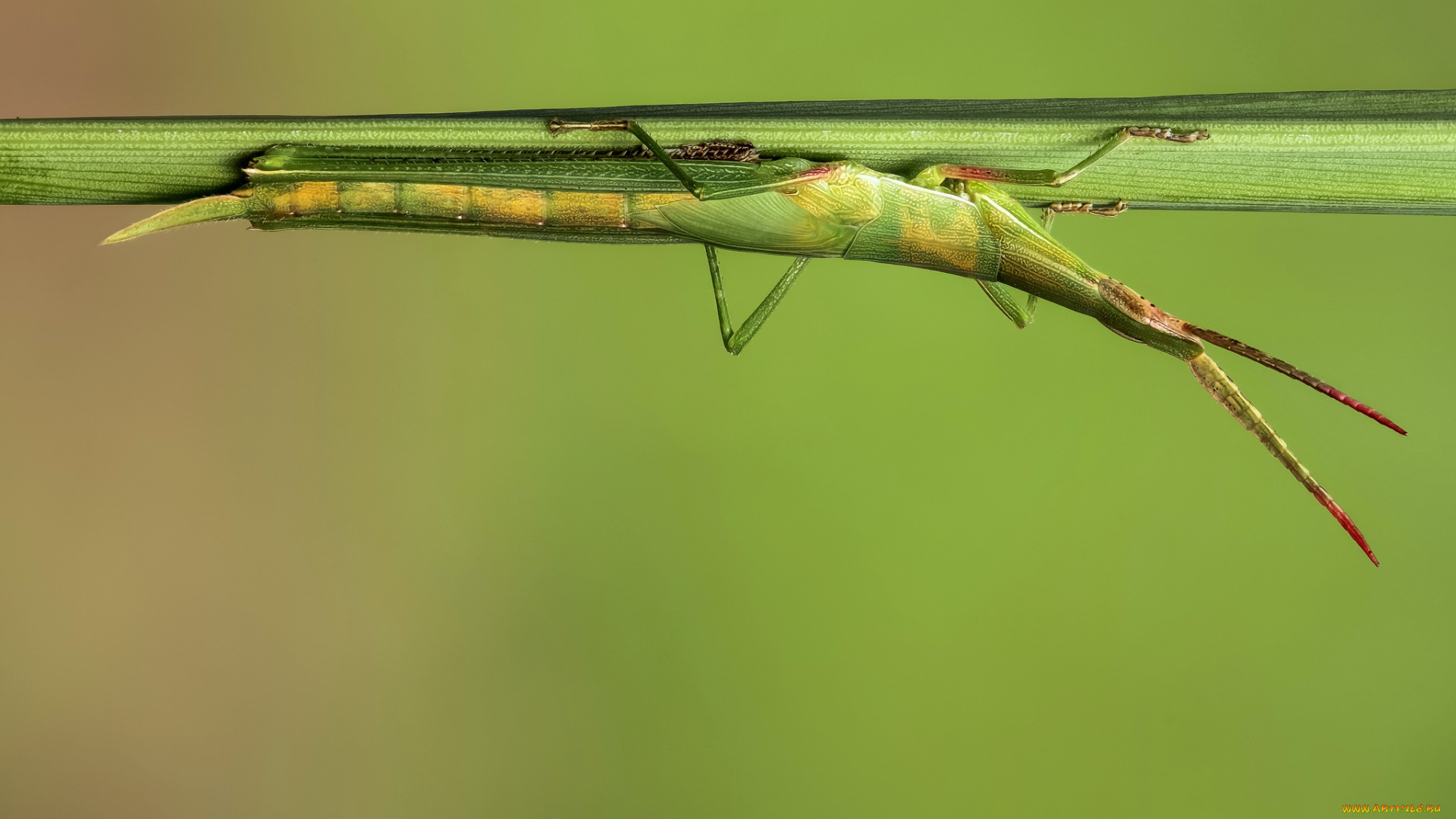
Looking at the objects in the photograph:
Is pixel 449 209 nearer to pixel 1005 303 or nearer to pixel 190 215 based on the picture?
pixel 190 215

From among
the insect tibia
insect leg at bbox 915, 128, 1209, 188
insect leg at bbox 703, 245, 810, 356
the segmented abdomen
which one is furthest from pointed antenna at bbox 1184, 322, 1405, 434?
the insect tibia

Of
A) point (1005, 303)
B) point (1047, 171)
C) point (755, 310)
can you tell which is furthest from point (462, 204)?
point (1005, 303)

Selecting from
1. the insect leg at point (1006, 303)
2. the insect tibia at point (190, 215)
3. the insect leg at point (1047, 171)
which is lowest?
the insect leg at point (1006, 303)

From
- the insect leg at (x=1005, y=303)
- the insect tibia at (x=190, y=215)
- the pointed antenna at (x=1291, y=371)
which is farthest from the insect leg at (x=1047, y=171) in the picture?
the insect tibia at (x=190, y=215)

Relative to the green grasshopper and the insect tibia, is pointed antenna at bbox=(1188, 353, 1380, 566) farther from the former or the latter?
the insect tibia

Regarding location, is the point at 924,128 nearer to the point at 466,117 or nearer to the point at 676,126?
the point at 676,126

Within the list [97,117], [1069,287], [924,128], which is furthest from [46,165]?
[1069,287]

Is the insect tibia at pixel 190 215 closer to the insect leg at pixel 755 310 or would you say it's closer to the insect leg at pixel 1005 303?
the insect leg at pixel 755 310
